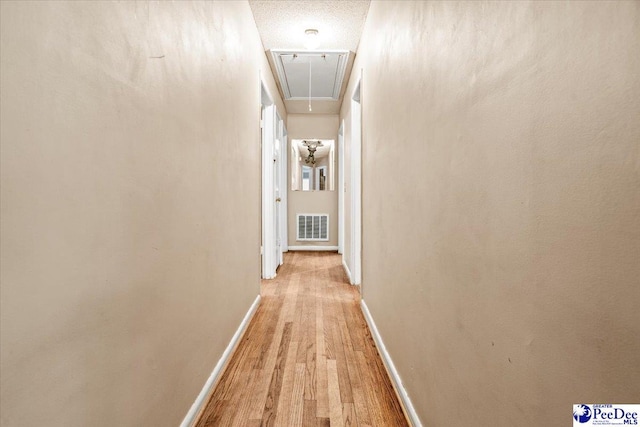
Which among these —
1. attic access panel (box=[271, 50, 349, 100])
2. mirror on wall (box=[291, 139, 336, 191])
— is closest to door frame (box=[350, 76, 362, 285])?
attic access panel (box=[271, 50, 349, 100])

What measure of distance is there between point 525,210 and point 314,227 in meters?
5.25

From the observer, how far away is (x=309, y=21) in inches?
111

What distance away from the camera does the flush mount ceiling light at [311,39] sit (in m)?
2.97

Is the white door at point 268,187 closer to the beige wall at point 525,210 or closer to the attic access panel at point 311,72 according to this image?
the attic access panel at point 311,72

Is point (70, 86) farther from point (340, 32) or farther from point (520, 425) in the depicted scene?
point (340, 32)

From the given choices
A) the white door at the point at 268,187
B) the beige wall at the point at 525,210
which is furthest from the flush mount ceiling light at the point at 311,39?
the beige wall at the point at 525,210

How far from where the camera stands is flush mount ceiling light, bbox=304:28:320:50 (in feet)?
9.75

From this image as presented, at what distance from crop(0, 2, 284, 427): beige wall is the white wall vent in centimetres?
425

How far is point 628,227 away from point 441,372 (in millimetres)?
785

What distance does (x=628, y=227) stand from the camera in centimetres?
45

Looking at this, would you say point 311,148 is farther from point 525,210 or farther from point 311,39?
point 525,210

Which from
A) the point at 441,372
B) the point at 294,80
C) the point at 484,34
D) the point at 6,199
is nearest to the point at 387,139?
the point at 484,34

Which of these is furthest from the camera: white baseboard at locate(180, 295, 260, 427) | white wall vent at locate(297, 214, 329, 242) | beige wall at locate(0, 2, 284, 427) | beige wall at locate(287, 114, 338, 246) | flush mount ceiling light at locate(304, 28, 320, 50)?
white wall vent at locate(297, 214, 329, 242)

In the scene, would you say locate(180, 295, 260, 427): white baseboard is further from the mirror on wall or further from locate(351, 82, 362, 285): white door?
the mirror on wall
